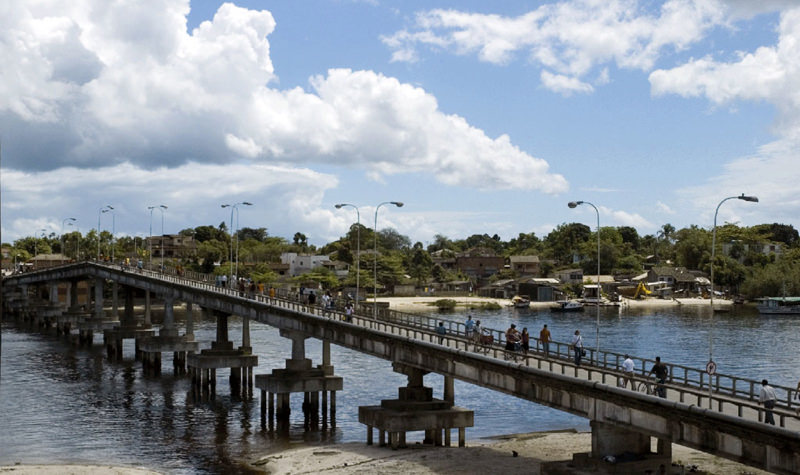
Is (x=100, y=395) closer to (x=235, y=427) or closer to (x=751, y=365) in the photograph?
(x=235, y=427)

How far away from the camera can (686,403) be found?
106ft

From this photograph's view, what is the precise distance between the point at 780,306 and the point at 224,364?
147 m

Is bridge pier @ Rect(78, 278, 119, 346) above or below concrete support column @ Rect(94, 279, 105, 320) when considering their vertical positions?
below

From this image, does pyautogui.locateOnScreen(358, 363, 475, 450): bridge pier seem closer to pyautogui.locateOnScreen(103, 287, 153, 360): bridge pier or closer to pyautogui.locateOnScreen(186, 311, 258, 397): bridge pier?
pyautogui.locateOnScreen(186, 311, 258, 397): bridge pier

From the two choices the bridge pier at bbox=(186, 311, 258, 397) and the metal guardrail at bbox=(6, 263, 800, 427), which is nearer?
the metal guardrail at bbox=(6, 263, 800, 427)

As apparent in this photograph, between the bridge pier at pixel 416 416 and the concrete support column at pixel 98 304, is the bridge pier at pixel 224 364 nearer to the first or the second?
the bridge pier at pixel 416 416

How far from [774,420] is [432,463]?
1927 cm

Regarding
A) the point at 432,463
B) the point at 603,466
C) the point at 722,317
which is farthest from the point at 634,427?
the point at 722,317

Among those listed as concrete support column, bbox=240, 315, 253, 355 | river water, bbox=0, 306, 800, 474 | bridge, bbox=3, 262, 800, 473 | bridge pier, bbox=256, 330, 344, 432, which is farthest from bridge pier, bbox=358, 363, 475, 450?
concrete support column, bbox=240, 315, 253, 355

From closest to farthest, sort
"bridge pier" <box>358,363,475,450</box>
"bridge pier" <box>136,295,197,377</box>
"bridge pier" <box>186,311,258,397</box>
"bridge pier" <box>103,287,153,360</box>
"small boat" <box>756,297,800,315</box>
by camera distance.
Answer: "bridge pier" <box>358,363,475,450</box>
"bridge pier" <box>186,311,258,397</box>
"bridge pier" <box>136,295,197,377</box>
"bridge pier" <box>103,287,153,360</box>
"small boat" <box>756,297,800,315</box>

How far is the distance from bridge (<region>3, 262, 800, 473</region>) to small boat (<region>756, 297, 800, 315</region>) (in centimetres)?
11269

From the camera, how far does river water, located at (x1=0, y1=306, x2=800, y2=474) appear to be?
5422 centimetres

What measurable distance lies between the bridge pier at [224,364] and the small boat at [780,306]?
137077 millimetres

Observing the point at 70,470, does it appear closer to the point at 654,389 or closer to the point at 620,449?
the point at 620,449
